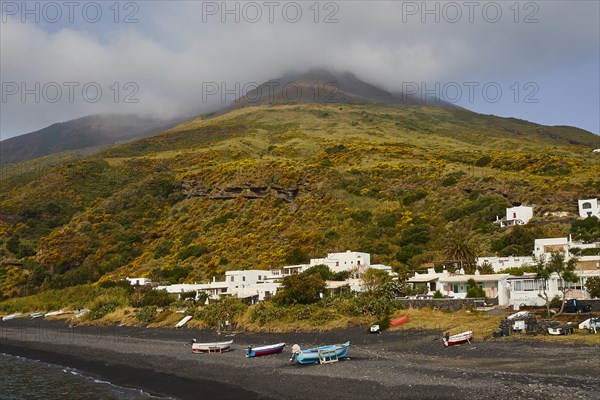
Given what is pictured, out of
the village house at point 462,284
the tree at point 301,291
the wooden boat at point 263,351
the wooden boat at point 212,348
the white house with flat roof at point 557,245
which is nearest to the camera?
the wooden boat at point 263,351

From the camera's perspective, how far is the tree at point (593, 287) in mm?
39812

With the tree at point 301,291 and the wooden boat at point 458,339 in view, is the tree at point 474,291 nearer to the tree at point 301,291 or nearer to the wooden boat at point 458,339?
the tree at point 301,291

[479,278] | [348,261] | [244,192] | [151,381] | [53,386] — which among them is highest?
[244,192]

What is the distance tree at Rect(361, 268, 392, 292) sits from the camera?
51.5 m

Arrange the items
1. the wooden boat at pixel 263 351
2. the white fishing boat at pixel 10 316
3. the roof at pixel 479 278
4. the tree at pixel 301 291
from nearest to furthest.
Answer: the wooden boat at pixel 263 351
the roof at pixel 479 278
the tree at pixel 301 291
the white fishing boat at pixel 10 316

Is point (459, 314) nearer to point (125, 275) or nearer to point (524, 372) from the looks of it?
point (524, 372)

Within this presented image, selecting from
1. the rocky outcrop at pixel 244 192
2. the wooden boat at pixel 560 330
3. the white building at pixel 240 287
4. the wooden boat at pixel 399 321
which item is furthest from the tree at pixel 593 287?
the rocky outcrop at pixel 244 192

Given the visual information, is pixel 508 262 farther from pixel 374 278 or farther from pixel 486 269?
pixel 374 278

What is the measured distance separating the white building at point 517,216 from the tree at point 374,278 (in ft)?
93.2

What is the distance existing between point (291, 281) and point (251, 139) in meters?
117

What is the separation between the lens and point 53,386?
98.8 feet

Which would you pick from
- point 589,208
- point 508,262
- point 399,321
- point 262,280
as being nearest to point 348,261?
point 262,280

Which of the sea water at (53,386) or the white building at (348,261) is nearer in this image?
the sea water at (53,386)

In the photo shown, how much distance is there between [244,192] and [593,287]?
255ft
